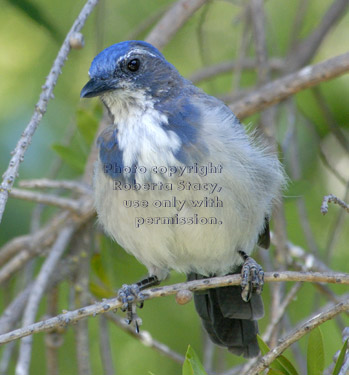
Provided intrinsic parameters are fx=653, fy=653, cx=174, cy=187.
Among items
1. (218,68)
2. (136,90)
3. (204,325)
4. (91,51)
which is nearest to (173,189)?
(136,90)

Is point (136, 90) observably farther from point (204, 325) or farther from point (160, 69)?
point (204, 325)

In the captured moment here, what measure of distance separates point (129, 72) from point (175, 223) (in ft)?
3.05

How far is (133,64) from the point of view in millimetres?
3820

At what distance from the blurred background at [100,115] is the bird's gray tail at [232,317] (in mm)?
627

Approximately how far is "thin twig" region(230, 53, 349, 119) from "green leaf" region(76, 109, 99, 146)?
0.98 metres

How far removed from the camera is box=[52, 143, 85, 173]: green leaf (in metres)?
4.39

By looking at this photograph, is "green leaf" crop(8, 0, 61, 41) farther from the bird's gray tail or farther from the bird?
the bird's gray tail

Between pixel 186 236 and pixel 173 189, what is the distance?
0.36 meters

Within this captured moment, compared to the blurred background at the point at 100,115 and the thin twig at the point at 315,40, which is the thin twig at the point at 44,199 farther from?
the thin twig at the point at 315,40

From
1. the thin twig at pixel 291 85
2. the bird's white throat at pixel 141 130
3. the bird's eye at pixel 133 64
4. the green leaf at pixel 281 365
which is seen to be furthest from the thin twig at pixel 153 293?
the thin twig at pixel 291 85

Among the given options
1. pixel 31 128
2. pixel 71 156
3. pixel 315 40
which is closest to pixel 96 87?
pixel 71 156

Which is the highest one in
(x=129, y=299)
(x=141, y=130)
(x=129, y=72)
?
(x=129, y=72)

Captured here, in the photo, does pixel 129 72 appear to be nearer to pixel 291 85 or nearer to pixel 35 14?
pixel 291 85

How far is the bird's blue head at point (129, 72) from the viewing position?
12.1 ft
